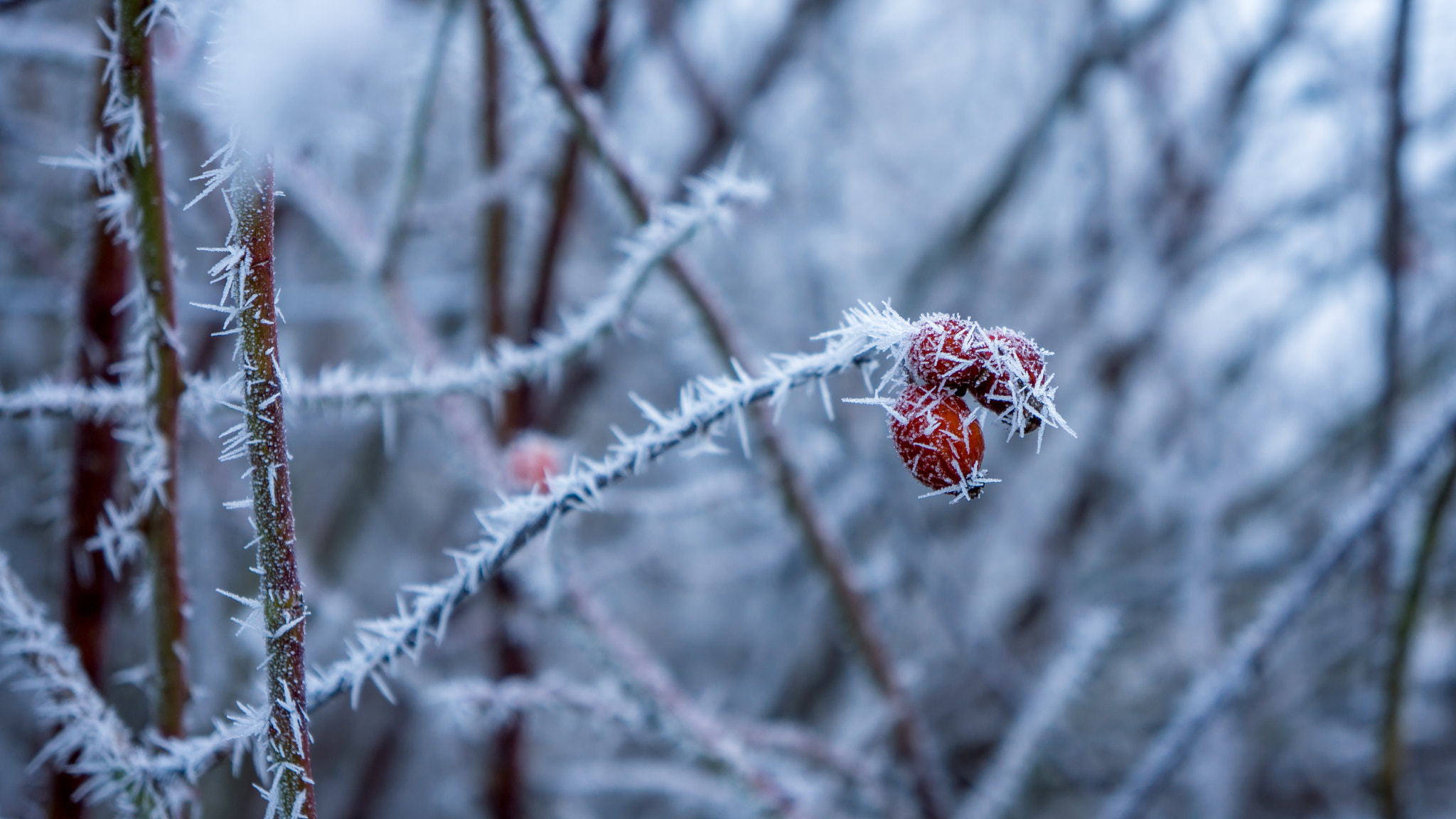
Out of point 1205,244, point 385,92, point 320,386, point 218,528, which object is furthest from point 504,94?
point 1205,244

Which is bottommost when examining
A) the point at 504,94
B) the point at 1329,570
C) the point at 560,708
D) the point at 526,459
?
the point at 560,708

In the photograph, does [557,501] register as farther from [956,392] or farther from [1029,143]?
[1029,143]

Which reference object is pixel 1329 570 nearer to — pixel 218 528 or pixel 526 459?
pixel 526 459

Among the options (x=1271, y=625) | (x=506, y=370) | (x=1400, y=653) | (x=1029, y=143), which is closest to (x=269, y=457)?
(x=506, y=370)

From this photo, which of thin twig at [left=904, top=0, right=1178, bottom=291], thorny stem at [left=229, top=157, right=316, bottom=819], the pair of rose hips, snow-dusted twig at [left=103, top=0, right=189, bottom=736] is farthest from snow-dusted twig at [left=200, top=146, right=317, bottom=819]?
thin twig at [left=904, top=0, right=1178, bottom=291]

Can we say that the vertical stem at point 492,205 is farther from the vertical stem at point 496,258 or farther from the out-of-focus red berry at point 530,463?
the out-of-focus red berry at point 530,463

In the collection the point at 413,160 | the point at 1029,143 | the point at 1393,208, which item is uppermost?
the point at 1029,143

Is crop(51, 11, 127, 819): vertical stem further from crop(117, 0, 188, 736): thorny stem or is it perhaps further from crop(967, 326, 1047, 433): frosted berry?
crop(967, 326, 1047, 433): frosted berry

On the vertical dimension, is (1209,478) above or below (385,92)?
below
